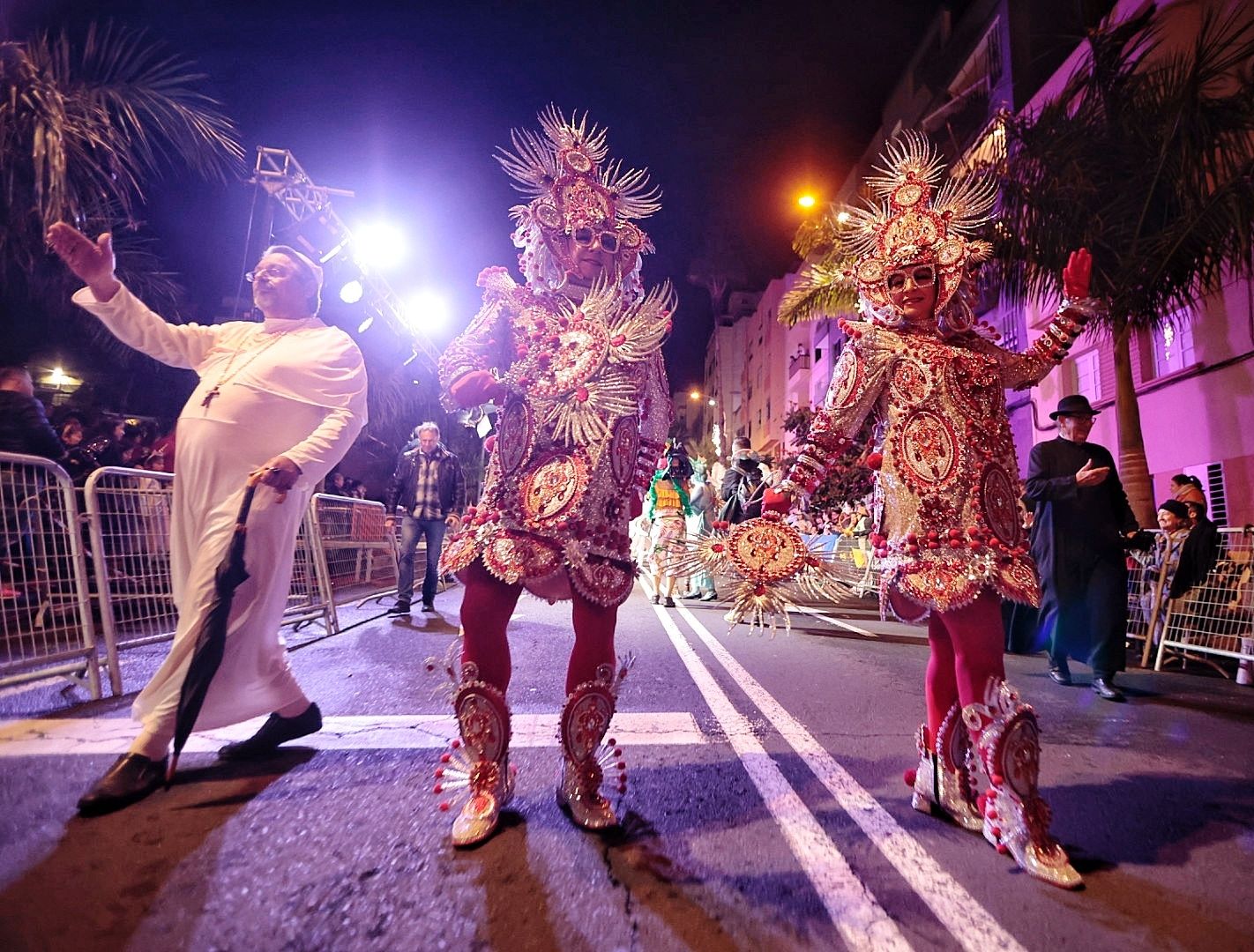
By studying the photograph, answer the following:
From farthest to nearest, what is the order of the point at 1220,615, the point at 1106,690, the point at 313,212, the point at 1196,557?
1. the point at 313,212
2. the point at 1196,557
3. the point at 1220,615
4. the point at 1106,690

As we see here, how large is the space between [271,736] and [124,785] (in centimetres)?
63

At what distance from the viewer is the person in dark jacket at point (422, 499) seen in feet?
24.2

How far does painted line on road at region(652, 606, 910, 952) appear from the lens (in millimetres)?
1605

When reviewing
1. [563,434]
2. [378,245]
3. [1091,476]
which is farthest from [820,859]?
[378,245]

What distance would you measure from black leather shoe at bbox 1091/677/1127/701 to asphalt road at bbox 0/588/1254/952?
65 centimetres

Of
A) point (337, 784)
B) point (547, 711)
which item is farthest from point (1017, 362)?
point (337, 784)

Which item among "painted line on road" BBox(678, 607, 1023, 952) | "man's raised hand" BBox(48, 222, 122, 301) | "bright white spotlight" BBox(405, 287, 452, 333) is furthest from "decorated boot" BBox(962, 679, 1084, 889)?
"bright white spotlight" BBox(405, 287, 452, 333)

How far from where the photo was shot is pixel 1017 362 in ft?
8.57

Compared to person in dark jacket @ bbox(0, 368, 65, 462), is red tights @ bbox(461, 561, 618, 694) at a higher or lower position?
lower

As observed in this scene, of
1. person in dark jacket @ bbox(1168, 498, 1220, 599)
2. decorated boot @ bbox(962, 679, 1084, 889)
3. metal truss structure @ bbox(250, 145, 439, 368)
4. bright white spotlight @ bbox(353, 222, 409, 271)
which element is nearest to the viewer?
decorated boot @ bbox(962, 679, 1084, 889)

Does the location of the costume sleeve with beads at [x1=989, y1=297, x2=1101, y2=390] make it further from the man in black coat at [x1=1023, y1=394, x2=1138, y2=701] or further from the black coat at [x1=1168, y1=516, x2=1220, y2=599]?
the black coat at [x1=1168, y1=516, x2=1220, y2=599]

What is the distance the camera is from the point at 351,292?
14500 millimetres

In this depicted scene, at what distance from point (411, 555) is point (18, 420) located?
370cm

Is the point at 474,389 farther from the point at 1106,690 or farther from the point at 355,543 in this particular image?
the point at 355,543
